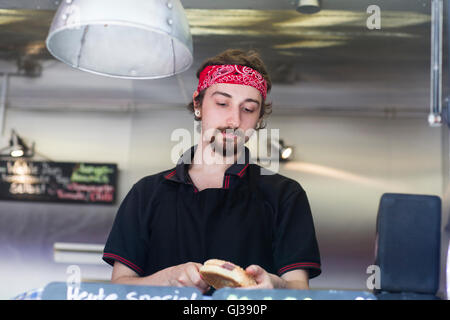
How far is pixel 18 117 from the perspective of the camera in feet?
17.9

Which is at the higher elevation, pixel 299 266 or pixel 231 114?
pixel 231 114

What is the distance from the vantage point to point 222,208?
1.96m

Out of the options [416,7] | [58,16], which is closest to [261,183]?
[58,16]

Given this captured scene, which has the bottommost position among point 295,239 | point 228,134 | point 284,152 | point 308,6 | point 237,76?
point 295,239

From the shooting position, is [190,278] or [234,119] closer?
[190,278]

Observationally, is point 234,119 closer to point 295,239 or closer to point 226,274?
point 295,239

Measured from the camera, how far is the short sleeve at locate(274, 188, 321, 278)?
5.90ft

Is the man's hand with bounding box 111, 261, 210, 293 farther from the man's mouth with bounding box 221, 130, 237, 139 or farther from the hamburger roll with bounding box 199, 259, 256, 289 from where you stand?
the man's mouth with bounding box 221, 130, 237, 139

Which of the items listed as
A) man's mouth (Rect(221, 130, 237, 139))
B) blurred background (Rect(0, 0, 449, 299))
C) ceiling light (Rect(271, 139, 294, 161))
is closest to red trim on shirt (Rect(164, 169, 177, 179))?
man's mouth (Rect(221, 130, 237, 139))

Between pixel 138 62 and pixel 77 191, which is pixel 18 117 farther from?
pixel 138 62

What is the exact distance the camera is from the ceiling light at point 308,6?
3144 millimetres

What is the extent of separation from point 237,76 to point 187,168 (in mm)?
416

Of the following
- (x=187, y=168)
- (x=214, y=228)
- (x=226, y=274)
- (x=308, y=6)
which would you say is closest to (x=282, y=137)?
(x=308, y=6)

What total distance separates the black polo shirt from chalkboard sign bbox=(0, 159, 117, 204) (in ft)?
10.7
